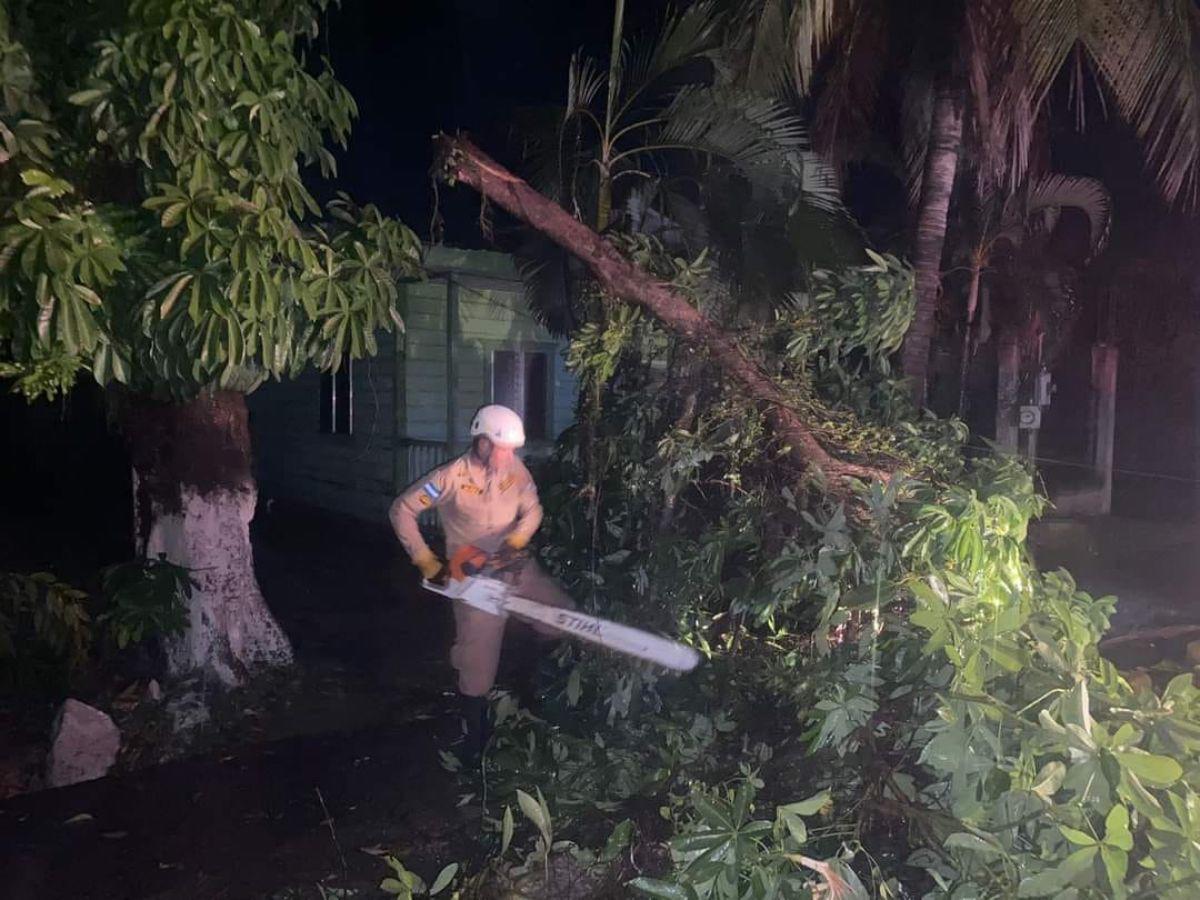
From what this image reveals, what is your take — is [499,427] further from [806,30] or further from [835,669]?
[806,30]

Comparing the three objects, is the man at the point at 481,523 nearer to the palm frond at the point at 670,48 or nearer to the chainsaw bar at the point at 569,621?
the chainsaw bar at the point at 569,621

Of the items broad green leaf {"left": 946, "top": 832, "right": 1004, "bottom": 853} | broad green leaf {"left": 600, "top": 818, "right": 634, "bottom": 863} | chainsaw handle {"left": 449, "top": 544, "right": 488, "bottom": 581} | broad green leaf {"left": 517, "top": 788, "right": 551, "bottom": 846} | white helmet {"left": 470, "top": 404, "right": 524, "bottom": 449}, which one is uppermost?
white helmet {"left": 470, "top": 404, "right": 524, "bottom": 449}

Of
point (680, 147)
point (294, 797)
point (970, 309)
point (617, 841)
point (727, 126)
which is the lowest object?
point (294, 797)

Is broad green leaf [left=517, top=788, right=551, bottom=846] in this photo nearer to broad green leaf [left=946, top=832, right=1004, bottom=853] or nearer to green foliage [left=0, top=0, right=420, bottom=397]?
broad green leaf [left=946, top=832, right=1004, bottom=853]

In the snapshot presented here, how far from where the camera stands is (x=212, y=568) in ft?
19.2

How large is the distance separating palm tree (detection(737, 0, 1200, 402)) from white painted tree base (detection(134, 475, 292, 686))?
3940 mm

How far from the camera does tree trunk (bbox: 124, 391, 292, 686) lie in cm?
575

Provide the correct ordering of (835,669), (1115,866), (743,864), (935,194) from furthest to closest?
(935,194)
(835,669)
(743,864)
(1115,866)

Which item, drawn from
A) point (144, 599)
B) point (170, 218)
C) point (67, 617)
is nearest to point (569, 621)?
point (144, 599)

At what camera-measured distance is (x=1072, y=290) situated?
44.3 ft

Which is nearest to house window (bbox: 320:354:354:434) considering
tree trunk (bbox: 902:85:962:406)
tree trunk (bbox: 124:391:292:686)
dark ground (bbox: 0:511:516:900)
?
dark ground (bbox: 0:511:516:900)

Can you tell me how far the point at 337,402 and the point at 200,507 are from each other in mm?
6598

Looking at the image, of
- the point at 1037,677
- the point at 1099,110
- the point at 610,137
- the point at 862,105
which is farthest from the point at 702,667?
the point at 1099,110

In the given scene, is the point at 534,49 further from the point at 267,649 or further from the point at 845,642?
the point at 845,642
